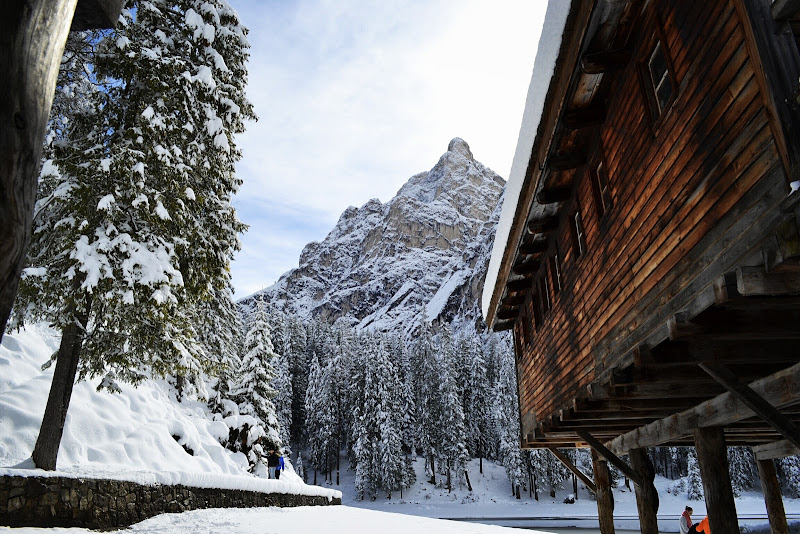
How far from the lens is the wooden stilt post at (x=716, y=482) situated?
25.0ft

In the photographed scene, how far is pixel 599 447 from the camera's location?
1182 centimetres

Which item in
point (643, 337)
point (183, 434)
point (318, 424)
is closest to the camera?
point (643, 337)

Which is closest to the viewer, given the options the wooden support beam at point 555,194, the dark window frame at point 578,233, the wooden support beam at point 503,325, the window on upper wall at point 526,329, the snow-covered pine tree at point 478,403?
the dark window frame at point 578,233

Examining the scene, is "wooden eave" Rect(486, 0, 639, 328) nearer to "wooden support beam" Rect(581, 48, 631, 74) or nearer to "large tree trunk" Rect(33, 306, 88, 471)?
"wooden support beam" Rect(581, 48, 631, 74)

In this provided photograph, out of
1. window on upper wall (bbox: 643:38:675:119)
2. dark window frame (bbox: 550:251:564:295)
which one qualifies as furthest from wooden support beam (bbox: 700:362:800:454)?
dark window frame (bbox: 550:251:564:295)

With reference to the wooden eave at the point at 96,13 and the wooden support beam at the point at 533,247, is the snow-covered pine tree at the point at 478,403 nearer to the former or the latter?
the wooden support beam at the point at 533,247

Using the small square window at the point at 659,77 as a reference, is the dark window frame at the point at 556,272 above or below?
below

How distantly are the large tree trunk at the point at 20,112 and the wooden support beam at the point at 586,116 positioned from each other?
25.1ft

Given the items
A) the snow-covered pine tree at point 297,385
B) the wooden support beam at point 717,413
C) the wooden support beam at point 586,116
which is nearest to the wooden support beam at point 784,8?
the wooden support beam at point 717,413

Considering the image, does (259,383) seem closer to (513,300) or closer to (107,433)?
(107,433)

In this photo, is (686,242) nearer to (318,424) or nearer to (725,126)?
(725,126)

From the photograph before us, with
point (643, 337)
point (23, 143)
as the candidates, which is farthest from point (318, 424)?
point (23, 143)

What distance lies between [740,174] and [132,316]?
11372 millimetres

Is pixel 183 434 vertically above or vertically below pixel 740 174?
below
